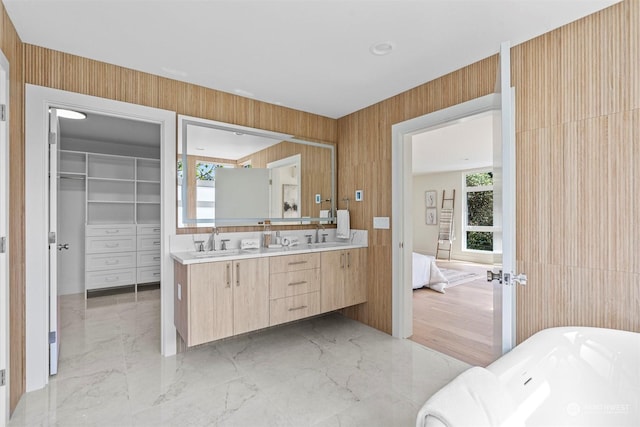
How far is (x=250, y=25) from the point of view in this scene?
1.91 m

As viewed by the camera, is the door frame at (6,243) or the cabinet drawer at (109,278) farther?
the cabinet drawer at (109,278)

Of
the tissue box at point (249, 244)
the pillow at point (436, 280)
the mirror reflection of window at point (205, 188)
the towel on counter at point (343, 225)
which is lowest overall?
the pillow at point (436, 280)

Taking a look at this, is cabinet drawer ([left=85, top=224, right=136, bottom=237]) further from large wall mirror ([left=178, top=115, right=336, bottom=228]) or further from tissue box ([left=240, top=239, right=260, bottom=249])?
tissue box ([left=240, top=239, right=260, bottom=249])

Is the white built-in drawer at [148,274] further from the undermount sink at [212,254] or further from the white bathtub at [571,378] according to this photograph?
the white bathtub at [571,378]

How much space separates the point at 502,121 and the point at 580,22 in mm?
1071

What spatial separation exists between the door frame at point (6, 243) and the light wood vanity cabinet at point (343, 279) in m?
2.16

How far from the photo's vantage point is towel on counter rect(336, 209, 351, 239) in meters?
3.46

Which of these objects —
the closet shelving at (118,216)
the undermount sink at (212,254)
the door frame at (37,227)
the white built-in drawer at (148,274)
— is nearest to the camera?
the door frame at (37,227)

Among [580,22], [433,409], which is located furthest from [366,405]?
[580,22]

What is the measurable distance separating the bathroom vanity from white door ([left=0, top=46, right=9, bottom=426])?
0.92 m

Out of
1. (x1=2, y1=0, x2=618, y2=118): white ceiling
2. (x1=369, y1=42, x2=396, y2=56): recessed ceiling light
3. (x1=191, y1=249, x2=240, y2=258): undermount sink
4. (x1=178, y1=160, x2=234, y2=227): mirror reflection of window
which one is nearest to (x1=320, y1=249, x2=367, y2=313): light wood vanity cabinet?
(x1=191, y1=249, x2=240, y2=258): undermount sink

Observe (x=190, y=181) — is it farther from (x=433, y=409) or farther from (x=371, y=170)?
(x=433, y=409)

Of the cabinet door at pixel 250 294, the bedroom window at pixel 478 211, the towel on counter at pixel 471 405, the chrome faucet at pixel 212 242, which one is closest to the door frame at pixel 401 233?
the cabinet door at pixel 250 294

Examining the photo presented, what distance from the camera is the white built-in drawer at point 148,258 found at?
15.7ft
